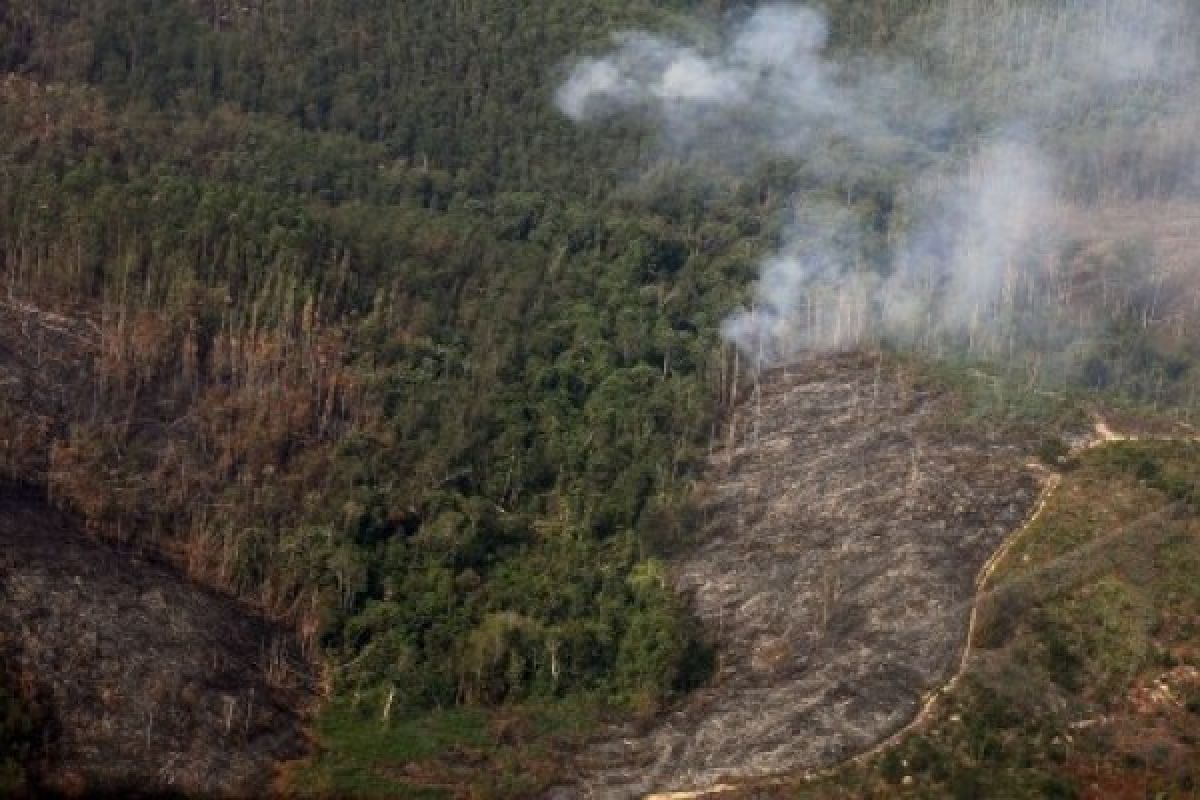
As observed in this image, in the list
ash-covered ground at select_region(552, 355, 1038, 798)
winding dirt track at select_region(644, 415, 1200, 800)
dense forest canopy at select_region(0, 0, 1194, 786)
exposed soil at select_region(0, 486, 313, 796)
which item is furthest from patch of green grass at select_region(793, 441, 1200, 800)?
exposed soil at select_region(0, 486, 313, 796)

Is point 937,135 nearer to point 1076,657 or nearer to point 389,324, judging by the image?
point 389,324

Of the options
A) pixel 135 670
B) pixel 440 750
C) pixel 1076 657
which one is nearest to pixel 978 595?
pixel 1076 657

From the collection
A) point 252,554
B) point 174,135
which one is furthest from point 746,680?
point 174,135

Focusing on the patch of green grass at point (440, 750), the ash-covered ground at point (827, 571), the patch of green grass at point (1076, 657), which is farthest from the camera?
the ash-covered ground at point (827, 571)

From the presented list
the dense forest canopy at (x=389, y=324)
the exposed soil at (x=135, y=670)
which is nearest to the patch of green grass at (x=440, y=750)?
the exposed soil at (x=135, y=670)

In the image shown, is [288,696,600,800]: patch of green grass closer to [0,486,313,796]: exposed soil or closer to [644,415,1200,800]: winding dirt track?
[0,486,313,796]: exposed soil

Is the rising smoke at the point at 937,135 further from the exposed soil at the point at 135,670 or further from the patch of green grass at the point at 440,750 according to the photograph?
the exposed soil at the point at 135,670
